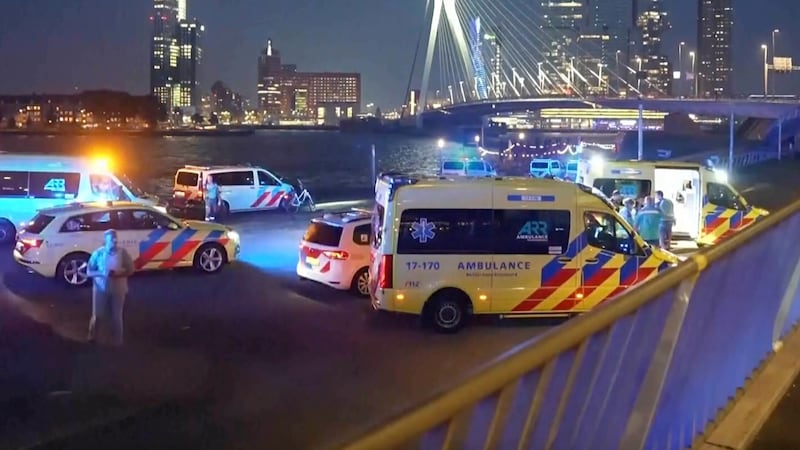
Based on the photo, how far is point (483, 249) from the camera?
45.0 feet

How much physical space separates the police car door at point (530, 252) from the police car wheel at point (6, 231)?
49.2 feet

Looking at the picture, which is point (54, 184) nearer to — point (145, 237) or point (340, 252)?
point (145, 237)

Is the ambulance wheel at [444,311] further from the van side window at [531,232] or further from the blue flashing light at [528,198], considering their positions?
the blue flashing light at [528,198]

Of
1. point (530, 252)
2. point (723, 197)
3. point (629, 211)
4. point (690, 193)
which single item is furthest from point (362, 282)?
point (723, 197)

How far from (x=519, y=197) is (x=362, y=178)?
64808 millimetres

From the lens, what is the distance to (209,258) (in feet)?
64.6

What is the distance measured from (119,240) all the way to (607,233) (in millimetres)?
8916

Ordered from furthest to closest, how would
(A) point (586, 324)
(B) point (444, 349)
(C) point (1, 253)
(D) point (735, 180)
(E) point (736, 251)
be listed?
(D) point (735, 180) < (C) point (1, 253) < (B) point (444, 349) < (E) point (736, 251) < (A) point (586, 324)

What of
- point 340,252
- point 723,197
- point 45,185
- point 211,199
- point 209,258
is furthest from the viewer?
point 211,199

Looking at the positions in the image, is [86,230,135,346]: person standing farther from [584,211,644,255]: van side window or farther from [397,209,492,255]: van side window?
[584,211,644,255]: van side window

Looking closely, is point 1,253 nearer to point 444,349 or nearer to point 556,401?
point 444,349

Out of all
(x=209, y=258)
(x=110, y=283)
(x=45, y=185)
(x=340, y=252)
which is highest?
(x=45, y=185)

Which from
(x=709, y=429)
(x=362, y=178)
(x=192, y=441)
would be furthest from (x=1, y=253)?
(x=362, y=178)

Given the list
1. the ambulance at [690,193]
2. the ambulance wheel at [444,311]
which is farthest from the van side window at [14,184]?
the ambulance wheel at [444,311]
